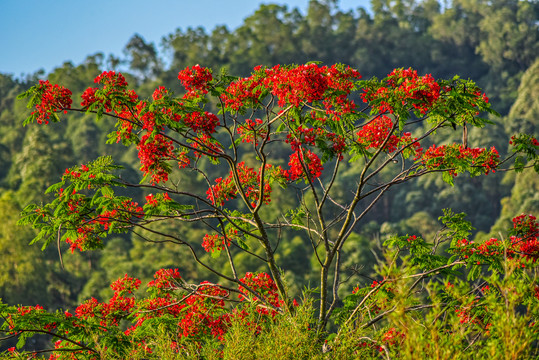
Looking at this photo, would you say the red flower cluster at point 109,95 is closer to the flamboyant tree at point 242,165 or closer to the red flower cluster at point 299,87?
the flamboyant tree at point 242,165

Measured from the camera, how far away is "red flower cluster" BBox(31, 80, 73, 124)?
5.71 meters

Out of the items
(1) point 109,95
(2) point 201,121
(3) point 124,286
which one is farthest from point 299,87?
(3) point 124,286

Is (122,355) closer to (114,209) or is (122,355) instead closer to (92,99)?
(114,209)

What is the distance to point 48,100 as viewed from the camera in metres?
5.71

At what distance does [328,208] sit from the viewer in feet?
105

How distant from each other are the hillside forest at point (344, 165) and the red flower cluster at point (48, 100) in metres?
1.41

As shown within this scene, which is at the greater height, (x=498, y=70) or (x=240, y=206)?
(x=498, y=70)

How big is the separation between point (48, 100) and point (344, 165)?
4328 cm

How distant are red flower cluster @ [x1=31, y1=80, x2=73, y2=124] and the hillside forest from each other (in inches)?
55.6

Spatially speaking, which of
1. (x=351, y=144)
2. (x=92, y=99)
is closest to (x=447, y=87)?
(x=351, y=144)

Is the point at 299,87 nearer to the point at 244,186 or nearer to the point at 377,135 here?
the point at 377,135

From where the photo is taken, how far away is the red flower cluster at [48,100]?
571 cm

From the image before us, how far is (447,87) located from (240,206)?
3454cm

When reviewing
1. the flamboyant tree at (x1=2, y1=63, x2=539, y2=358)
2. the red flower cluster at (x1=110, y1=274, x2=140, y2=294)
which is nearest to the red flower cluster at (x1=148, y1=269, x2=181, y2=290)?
the flamboyant tree at (x1=2, y1=63, x2=539, y2=358)
